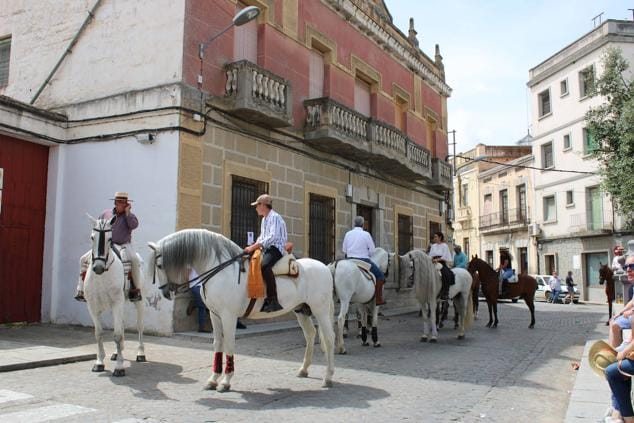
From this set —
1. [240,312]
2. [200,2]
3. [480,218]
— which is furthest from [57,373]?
[480,218]

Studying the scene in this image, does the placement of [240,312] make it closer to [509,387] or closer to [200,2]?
[509,387]

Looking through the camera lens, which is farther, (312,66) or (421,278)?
(312,66)

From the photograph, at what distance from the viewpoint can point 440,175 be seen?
21219mm

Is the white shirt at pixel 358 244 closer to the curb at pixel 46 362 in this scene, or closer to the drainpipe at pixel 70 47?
the curb at pixel 46 362

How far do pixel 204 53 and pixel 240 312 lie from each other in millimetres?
6588

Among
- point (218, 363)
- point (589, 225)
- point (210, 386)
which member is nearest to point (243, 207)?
point (218, 363)

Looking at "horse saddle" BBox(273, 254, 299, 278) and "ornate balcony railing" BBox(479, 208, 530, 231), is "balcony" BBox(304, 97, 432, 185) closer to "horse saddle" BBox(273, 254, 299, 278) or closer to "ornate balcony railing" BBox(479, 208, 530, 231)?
"horse saddle" BBox(273, 254, 299, 278)

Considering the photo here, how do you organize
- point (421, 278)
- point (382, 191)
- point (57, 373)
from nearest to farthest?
point (57, 373) → point (421, 278) → point (382, 191)

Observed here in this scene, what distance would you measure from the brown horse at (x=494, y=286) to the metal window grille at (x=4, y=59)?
40.1 ft

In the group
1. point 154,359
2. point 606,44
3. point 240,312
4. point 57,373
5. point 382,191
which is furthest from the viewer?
point 606,44

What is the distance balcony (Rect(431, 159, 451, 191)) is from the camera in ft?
68.8

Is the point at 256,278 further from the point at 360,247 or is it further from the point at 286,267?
the point at 360,247

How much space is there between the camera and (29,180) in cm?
1145

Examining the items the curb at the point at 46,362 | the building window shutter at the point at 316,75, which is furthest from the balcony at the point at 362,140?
the curb at the point at 46,362
